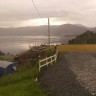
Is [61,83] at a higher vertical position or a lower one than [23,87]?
higher

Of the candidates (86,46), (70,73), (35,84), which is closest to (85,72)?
(70,73)

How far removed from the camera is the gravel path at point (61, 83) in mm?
19672

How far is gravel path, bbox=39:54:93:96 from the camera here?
19.7m

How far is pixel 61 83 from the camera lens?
22859 millimetres

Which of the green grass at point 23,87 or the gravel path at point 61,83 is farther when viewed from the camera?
the green grass at point 23,87

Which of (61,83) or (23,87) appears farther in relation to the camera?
(23,87)

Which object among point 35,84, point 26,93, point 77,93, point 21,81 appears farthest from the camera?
point 21,81

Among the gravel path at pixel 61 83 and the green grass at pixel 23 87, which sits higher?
the gravel path at pixel 61 83

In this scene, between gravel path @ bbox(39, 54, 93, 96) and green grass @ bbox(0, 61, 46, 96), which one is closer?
gravel path @ bbox(39, 54, 93, 96)

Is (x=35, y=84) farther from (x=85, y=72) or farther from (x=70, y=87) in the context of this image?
(x=85, y=72)

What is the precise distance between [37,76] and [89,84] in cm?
664

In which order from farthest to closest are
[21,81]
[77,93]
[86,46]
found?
[86,46] < [21,81] < [77,93]

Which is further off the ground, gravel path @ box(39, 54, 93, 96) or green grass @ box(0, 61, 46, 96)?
gravel path @ box(39, 54, 93, 96)

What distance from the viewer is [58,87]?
21.4 m
